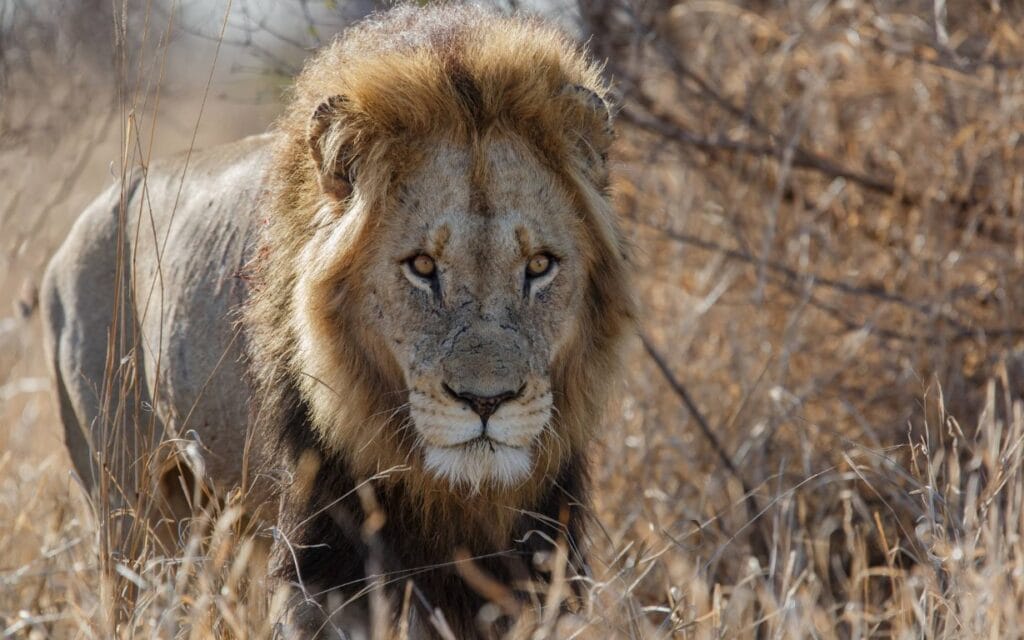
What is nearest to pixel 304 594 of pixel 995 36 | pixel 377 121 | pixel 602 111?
pixel 377 121

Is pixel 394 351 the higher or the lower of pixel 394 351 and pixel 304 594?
the higher

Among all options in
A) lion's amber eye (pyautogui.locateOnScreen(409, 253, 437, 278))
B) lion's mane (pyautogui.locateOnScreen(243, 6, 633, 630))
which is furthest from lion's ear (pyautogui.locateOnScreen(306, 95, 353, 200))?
lion's amber eye (pyautogui.locateOnScreen(409, 253, 437, 278))

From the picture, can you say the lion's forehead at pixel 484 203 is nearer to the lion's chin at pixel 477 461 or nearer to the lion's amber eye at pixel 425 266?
the lion's amber eye at pixel 425 266

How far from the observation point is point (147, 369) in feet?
13.5

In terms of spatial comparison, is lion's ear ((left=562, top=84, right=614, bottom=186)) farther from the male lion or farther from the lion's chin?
the lion's chin

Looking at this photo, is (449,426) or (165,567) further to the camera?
(165,567)

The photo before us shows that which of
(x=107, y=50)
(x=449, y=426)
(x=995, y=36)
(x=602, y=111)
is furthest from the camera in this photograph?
(x=107, y=50)

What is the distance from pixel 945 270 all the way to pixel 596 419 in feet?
9.21

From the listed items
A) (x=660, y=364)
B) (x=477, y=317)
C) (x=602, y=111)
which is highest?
(x=602, y=111)

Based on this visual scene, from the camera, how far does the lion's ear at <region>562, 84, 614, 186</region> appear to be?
3432 millimetres

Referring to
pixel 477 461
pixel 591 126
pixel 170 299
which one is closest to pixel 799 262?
pixel 591 126

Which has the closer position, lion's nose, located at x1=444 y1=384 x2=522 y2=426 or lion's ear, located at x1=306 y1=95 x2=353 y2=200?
lion's nose, located at x1=444 y1=384 x2=522 y2=426

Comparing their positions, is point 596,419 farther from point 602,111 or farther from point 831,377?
Result: point 831,377

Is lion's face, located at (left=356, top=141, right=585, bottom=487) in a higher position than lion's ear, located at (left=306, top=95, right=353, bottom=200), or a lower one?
lower
